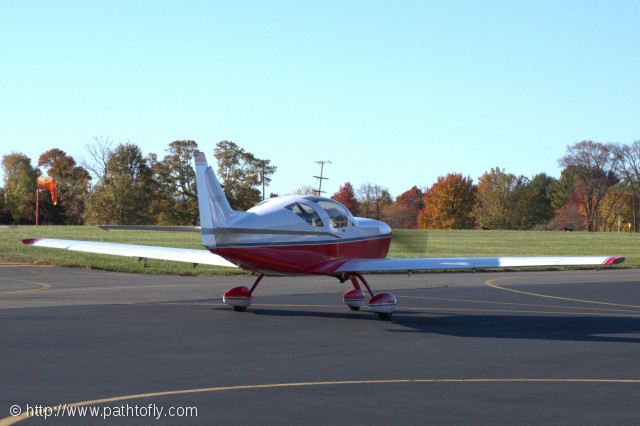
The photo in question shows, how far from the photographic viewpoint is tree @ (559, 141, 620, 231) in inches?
4584

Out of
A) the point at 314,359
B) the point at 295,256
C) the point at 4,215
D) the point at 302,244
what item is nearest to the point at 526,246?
the point at 302,244

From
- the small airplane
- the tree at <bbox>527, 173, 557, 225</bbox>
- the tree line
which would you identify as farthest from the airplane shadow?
the tree at <bbox>527, 173, 557, 225</bbox>

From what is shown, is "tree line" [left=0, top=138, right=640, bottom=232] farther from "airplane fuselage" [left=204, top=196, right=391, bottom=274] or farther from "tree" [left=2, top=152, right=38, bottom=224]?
"airplane fuselage" [left=204, top=196, right=391, bottom=274]

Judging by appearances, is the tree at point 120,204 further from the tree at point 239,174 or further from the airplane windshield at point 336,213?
the airplane windshield at point 336,213

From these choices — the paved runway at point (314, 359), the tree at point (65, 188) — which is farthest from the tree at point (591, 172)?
the paved runway at point (314, 359)

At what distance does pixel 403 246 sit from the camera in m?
22.1

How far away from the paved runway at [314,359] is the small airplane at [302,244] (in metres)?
1.00

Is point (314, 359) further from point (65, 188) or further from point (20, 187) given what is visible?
point (20, 187)

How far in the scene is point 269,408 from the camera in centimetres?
896

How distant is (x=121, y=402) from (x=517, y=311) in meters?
13.0

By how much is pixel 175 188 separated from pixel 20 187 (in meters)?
34.8

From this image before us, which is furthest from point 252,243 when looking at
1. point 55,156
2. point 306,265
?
point 55,156

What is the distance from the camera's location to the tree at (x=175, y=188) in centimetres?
9862

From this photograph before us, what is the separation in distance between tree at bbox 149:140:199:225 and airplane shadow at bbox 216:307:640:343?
79282mm
